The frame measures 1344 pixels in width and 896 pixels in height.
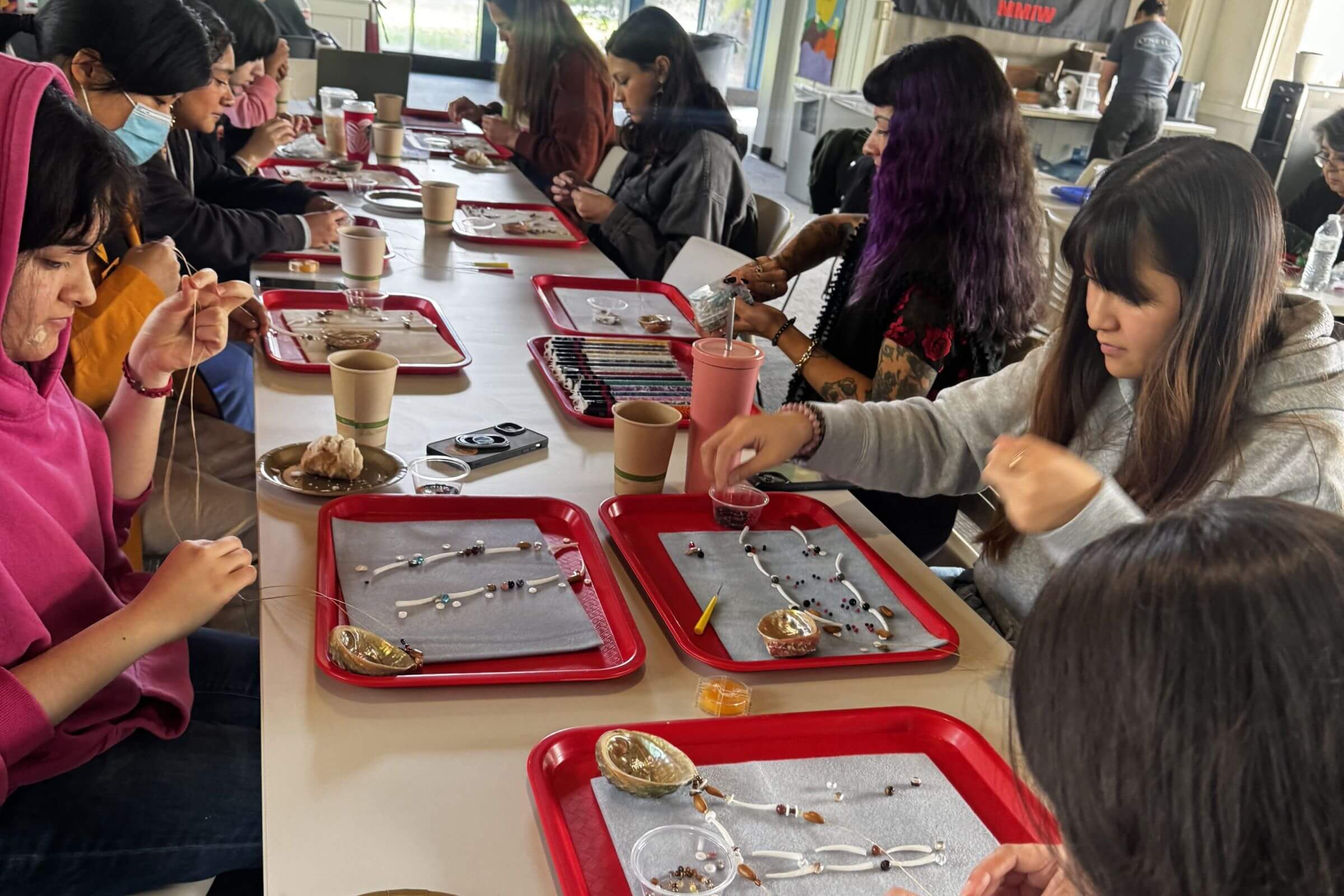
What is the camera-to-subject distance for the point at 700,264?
266 cm

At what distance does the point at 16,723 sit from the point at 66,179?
57 cm

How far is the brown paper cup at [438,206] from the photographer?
2613mm

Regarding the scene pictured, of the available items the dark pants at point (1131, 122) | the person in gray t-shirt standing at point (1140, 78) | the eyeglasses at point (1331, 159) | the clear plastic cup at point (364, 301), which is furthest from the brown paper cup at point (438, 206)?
the dark pants at point (1131, 122)

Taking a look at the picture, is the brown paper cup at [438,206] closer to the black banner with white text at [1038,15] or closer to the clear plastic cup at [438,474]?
the clear plastic cup at [438,474]

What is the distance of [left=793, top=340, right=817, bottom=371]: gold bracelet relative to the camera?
2047 mm

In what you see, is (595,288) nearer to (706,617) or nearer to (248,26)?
(706,617)

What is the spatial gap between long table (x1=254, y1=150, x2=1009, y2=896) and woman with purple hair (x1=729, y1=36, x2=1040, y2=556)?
0.43 m

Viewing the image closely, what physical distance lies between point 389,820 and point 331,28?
8639 mm

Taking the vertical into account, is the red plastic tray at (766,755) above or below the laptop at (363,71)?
below

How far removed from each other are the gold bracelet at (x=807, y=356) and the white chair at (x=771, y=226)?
1046mm

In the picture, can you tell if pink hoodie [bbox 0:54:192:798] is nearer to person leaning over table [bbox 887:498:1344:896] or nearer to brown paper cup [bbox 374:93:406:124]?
person leaning over table [bbox 887:498:1344:896]

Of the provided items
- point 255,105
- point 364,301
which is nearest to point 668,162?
point 364,301

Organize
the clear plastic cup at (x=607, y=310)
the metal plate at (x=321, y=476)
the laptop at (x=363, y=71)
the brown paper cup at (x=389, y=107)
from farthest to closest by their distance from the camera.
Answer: the laptop at (x=363, y=71), the brown paper cup at (x=389, y=107), the clear plastic cup at (x=607, y=310), the metal plate at (x=321, y=476)

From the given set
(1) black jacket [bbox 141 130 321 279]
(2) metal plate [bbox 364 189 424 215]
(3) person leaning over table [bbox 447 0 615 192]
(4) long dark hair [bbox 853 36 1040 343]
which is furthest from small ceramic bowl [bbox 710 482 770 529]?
(3) person leaning over table [bbox 447 0 615 192]
